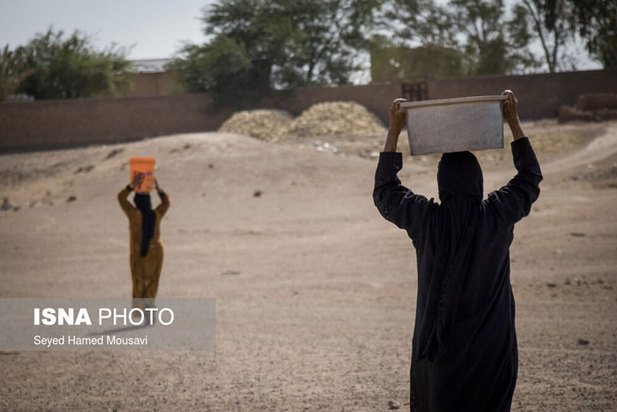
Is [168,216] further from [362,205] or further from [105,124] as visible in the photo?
[105,124]

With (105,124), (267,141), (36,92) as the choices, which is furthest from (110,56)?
(267,141)

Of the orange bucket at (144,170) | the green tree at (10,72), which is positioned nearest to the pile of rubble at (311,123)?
the green tree at (10,72)

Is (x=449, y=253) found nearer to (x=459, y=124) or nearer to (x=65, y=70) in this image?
(x=459, y=124)

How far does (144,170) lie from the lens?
721 cm

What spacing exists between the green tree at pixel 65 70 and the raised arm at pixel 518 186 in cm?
3741

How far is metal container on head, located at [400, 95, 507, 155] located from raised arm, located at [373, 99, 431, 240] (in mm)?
118

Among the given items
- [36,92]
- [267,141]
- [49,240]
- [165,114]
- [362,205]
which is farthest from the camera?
[36,92]

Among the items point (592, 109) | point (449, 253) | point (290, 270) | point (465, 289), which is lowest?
point (290, 270)

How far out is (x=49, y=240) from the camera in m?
16.1

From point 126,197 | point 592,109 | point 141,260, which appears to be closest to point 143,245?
point 141,260

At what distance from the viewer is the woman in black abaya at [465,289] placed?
9.77 ft

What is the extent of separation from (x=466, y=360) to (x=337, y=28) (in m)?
38.7

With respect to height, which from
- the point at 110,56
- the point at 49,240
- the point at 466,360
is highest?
the point at 110,56

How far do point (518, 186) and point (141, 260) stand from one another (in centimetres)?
520
